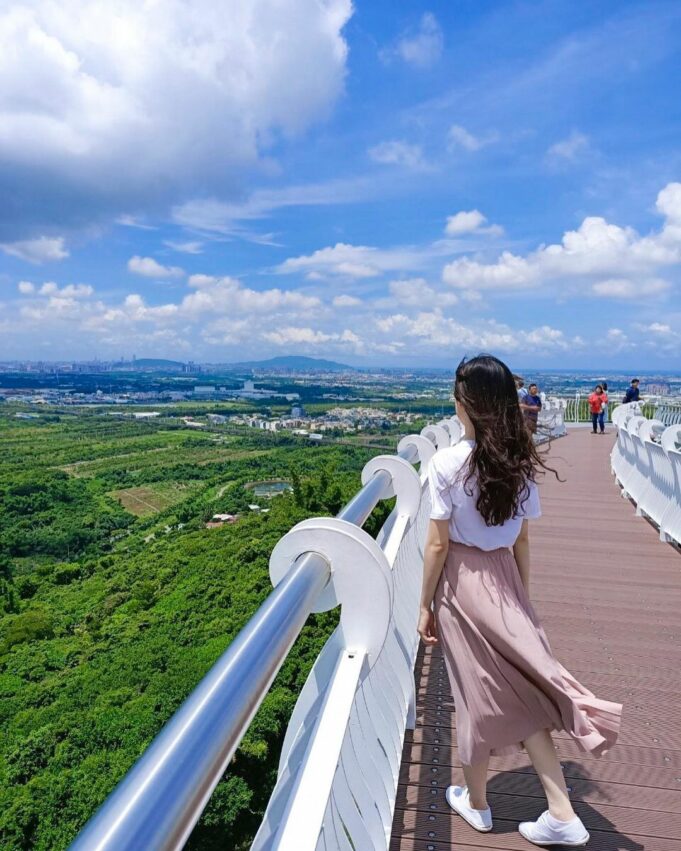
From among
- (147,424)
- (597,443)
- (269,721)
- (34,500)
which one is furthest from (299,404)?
(269,721)

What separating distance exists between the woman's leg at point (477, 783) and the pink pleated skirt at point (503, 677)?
1.6 inches

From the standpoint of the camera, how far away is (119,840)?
0.77m

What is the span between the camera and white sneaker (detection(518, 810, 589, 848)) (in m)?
2.21

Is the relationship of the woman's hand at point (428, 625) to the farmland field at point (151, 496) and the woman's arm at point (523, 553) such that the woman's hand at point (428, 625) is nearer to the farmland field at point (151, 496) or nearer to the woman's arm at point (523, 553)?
the woman's arm at point (523, 553)

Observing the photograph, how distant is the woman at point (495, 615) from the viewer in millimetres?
2180

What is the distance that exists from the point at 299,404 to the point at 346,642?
136 metres

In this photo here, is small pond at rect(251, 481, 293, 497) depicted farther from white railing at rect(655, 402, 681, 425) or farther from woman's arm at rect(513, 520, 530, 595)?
woman's arm at rect(513, 520, 530, 595)

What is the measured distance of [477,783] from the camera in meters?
2.31

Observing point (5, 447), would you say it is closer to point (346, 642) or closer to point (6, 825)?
point (6, 825)

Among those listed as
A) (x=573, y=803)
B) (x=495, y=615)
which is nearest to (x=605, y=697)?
(x=573, y=803)

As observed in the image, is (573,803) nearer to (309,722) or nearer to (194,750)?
(309,722)

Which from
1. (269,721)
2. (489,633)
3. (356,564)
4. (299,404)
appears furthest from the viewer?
(299,404)

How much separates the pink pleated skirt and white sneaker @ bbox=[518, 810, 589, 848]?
0.26 meters

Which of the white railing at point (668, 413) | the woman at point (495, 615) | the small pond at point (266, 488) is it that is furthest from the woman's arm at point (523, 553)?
the small pond at point (266, 488)
